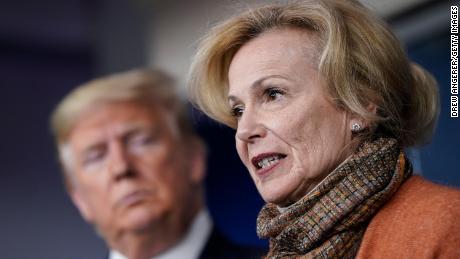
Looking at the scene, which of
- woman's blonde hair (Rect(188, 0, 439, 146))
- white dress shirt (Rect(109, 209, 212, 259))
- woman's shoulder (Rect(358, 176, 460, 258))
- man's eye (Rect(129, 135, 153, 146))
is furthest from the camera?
man's eye (Rect(129, 135, 153, 146))

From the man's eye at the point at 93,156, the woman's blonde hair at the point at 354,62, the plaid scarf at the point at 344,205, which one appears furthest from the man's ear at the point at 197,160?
the plaid scarf at the point at 344,205

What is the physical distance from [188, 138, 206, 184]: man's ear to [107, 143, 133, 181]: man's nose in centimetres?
20

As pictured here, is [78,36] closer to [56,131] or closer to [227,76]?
[56,131]

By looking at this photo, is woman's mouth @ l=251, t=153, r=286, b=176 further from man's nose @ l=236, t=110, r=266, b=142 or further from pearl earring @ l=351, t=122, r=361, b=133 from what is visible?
pearl earring @ l=351, t=122, r=361, b=133

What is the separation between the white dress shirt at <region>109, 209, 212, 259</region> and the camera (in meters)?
2.44

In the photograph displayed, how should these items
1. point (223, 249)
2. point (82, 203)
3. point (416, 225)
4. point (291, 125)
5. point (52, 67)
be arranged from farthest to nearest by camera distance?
point (52, 67)
point (82, 203)
point (223, 249)
point (291, 125)
point (416, 225)

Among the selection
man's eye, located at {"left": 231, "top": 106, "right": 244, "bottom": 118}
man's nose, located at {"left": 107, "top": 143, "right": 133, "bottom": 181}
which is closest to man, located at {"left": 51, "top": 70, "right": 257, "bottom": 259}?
man's nose, located at {"left": 107, "top": 143, "right": 133, "bottom": 181}

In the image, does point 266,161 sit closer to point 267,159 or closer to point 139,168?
point 267,159

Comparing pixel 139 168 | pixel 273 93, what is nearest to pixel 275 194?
pixel 273 93

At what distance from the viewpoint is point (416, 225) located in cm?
145

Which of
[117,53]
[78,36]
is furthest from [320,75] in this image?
[78,36]

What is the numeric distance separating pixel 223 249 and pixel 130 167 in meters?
0.39

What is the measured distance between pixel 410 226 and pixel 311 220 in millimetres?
175

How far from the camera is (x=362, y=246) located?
149 cm
